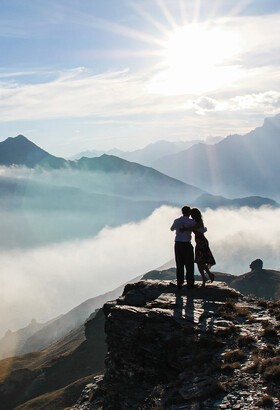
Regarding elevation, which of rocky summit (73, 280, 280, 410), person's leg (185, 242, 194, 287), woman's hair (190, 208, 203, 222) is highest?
woman's hair (190, 208, 203, 222)

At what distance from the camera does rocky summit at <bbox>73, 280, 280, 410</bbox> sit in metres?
13.2

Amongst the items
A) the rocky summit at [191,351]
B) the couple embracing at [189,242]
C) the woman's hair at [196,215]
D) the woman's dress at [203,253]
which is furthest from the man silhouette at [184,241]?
the rocky summit at [191,351]

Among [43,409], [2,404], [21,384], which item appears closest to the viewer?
[43,409]

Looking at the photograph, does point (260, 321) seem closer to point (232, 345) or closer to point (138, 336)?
point (232, 345)

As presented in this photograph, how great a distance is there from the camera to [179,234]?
70.0ft

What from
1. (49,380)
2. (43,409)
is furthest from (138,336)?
(49,380)

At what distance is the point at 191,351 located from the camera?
54.9 feet

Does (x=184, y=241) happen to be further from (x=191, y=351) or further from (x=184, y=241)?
(x=191, y=351)

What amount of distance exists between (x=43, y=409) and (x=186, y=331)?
302 ft

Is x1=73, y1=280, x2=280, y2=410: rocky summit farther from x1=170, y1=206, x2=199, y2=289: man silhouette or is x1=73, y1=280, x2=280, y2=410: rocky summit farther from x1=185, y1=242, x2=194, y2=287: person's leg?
x1=170, y1=206, x2=199, y2=289: man silhouette

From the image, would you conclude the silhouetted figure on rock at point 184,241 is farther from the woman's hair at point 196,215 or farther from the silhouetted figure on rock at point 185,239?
the woman's hair at point 196,215

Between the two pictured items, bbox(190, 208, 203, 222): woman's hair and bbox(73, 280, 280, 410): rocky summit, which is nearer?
bbox(73, 280, 280, 410): rocky summit

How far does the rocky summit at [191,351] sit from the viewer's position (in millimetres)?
13188

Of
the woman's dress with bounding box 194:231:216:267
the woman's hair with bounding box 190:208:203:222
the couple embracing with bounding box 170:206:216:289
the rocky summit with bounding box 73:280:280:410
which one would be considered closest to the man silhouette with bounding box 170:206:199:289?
the couple embracing with bounding box 170:206:216:289
